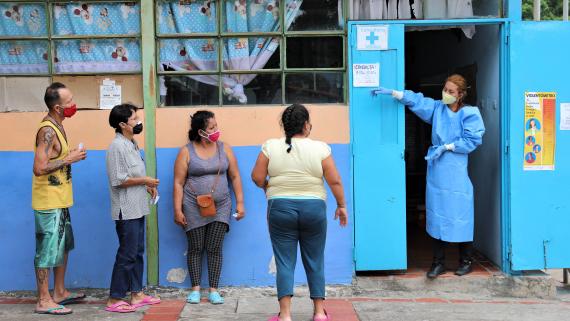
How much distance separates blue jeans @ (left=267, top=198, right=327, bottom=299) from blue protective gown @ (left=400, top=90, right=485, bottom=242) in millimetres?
1498

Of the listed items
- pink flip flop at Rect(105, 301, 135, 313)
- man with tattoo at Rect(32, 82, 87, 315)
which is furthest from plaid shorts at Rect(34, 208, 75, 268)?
pink flip flop at Rect(105, 301, 135, 313)

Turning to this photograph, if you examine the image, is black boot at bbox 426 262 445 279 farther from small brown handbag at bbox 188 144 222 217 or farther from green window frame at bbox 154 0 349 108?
small brown handbag at bbox 188 144 222 217

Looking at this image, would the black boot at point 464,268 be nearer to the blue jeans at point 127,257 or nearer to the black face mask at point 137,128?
the blue jeans at point 127,257

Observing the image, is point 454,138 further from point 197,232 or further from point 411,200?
point 411,200

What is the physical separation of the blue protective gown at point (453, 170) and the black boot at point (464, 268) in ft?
0.72

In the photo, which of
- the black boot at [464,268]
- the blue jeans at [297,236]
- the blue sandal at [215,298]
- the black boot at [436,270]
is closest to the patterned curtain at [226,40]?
the blue jeans at [297,236]

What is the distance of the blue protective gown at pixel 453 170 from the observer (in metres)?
5.47

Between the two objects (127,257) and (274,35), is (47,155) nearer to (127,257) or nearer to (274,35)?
(127,257)

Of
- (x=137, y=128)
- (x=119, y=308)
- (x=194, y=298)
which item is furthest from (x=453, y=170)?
(x=119, y=308)

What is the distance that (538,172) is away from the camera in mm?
5469

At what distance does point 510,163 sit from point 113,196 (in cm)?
329

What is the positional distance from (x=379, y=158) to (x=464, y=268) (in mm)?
1256

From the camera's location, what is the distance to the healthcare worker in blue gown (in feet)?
18.0

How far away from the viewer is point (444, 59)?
7625 millimetres
